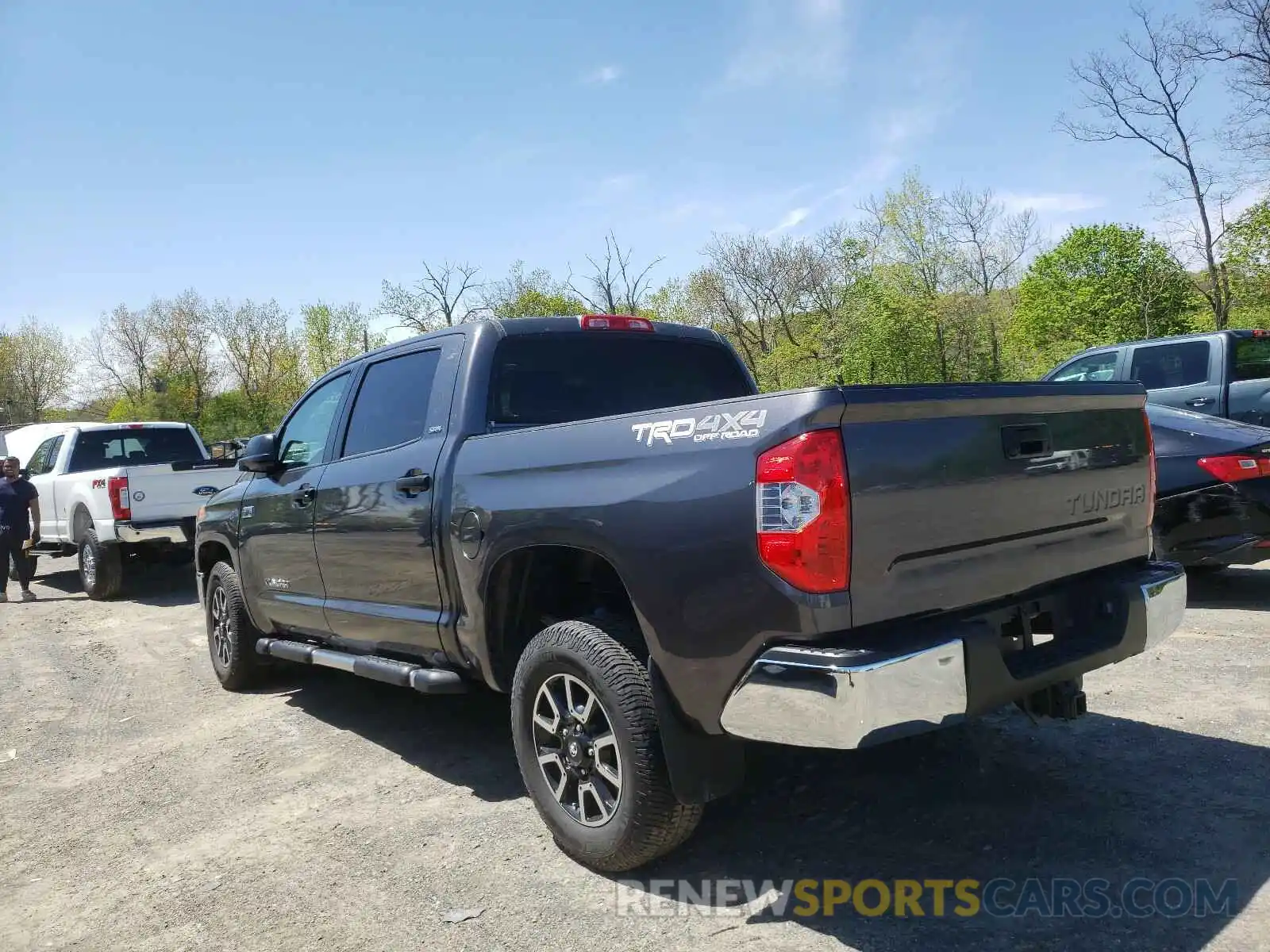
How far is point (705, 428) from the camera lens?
280 cm

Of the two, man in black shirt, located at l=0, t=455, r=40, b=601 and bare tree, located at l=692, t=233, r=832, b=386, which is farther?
bare tree, located at l=692, t=233, r=832, b=386

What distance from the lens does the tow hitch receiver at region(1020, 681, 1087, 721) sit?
321 centimetres

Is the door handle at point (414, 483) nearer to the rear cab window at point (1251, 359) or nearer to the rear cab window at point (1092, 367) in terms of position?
the rear cab window at point (1092, 367)

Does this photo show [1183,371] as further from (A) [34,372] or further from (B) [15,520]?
(A) [34,372]

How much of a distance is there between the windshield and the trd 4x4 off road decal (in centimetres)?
1083

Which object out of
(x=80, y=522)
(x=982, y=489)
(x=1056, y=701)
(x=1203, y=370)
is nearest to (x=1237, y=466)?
(x=1203, y=370)

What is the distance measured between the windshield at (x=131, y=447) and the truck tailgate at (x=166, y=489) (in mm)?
1860

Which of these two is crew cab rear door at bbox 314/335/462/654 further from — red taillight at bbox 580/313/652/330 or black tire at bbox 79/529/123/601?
black tire at bbox 79/529/123/601

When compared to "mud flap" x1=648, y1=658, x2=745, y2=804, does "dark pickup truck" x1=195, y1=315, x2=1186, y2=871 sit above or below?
above

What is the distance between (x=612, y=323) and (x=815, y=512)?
7.30ft

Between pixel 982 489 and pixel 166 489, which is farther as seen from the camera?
pixel 166 489

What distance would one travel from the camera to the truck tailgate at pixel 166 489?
1026 centimetres

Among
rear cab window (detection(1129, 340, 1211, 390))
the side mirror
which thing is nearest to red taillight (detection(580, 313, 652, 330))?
the side mirror

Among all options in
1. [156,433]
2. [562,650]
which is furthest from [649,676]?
[156,433]
